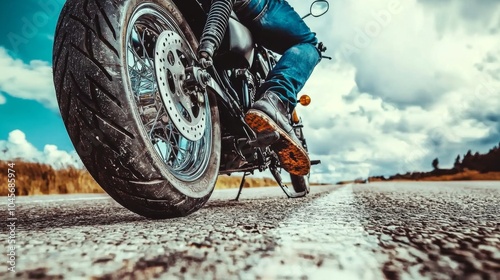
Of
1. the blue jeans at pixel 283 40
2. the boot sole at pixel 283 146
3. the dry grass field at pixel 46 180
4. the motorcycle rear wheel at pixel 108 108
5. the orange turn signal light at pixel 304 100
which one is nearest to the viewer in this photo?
the motorcycle rear wheel at pixel 108 108

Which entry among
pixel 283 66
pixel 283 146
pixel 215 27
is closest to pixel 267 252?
pixel 215 27

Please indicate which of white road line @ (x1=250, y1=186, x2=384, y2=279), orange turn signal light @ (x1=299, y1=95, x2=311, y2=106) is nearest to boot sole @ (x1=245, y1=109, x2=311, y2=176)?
orange turn signal light @ (x1=299, y1=95, x2=311, y2=106)

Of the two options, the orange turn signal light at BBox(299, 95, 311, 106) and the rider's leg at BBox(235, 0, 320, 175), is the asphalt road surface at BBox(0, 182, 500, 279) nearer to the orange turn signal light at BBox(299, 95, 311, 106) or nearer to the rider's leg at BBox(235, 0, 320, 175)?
the rider's leg at BBox(235, 0, 320, 175)

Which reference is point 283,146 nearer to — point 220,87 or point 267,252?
point 220,87

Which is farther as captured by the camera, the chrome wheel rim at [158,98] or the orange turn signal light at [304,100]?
Answer: the orange turn signal light at [304,100]

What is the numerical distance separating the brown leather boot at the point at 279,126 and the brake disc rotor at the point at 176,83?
0.27 metres

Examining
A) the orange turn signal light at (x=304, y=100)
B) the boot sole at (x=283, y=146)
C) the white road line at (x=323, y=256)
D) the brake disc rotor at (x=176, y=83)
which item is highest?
the orange turn signal light at (x=304, y=100)

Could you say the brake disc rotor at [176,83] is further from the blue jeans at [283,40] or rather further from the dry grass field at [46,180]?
the dry grass field at [46,180]

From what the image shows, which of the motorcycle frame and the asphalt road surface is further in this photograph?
the motorcycle frame

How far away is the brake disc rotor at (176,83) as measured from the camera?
4.86 ft

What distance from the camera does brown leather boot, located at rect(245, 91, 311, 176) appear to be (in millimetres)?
1768

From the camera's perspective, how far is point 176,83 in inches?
62.9

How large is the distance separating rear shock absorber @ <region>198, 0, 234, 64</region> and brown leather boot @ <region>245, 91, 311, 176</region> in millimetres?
365

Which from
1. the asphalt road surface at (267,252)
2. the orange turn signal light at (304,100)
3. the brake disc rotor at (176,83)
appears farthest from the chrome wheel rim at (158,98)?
the orange turn signal light at (304,100)
